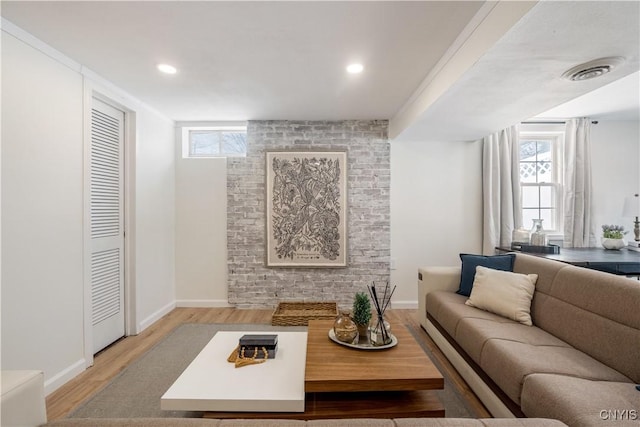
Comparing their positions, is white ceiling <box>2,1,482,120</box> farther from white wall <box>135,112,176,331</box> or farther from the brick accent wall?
the brick accent wall

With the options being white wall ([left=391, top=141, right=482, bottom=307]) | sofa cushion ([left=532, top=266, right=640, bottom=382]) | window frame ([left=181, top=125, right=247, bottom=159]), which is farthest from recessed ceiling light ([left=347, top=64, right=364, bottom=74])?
sofa cushion ([left=532, top=266, right=640, bottom=382])

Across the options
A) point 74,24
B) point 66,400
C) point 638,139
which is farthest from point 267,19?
point 638,139

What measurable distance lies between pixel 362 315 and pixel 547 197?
3.72m

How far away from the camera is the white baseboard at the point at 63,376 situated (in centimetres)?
228

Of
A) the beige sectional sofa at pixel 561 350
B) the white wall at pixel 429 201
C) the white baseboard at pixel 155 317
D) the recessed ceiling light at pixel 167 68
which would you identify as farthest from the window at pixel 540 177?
the white baseboard at pixel 155 317

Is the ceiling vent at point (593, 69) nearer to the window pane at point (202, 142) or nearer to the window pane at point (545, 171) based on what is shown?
the window pane at point (545, 171)

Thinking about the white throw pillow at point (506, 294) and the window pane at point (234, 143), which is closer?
the white throw pillow at point (506, 294)

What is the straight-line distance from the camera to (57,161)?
2385mm

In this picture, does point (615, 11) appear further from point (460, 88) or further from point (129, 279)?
point (129, 279)

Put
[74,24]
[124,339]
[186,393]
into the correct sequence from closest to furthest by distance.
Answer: [186,393], [74,24], [124,339]

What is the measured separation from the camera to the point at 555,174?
441 centimetres

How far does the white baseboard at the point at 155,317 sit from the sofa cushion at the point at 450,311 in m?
3.05

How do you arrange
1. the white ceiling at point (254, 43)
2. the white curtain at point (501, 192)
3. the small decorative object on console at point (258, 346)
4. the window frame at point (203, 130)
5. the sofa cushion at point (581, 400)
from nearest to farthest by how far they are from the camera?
the sofa cushion at point (581, 400) → the white ceiling at point (254, 43) → the small decorative object on console at point (258, 346) → the white curtain at point (501, 192) → the window frame at point (203, 130)

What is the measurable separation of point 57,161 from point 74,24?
0.97 metres
